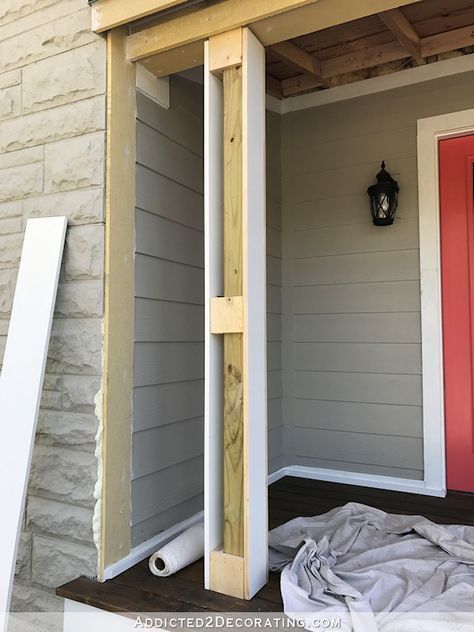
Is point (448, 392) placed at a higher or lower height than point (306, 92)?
lower

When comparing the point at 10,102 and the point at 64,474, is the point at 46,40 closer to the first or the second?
the point at 10,102

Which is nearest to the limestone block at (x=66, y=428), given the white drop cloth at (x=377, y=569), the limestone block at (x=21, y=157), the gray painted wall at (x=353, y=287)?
the white drop cloth at (x=377, y=569)

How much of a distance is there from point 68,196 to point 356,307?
1723 millimetres

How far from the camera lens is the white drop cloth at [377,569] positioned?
1.57 metres

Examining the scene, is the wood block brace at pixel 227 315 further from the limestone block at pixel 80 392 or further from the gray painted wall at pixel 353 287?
the gray painted wall at pixel 353 287

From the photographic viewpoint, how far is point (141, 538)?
2014 mm

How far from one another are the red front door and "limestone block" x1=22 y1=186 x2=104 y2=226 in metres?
1.84

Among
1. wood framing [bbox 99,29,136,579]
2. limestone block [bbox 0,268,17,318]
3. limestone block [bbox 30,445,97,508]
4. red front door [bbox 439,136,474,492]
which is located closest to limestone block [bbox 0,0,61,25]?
wood framing [bbox 99,29,136,579]

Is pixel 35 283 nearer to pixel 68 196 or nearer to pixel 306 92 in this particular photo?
pixel 68 196

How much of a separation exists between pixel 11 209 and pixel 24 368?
697mm

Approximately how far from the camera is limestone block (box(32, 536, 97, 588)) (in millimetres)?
1854

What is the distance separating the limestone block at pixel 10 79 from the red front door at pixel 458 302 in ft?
6.96

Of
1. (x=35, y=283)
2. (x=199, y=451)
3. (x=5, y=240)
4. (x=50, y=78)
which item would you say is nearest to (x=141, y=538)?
(x=199, y=451)

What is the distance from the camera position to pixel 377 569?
1846mm
